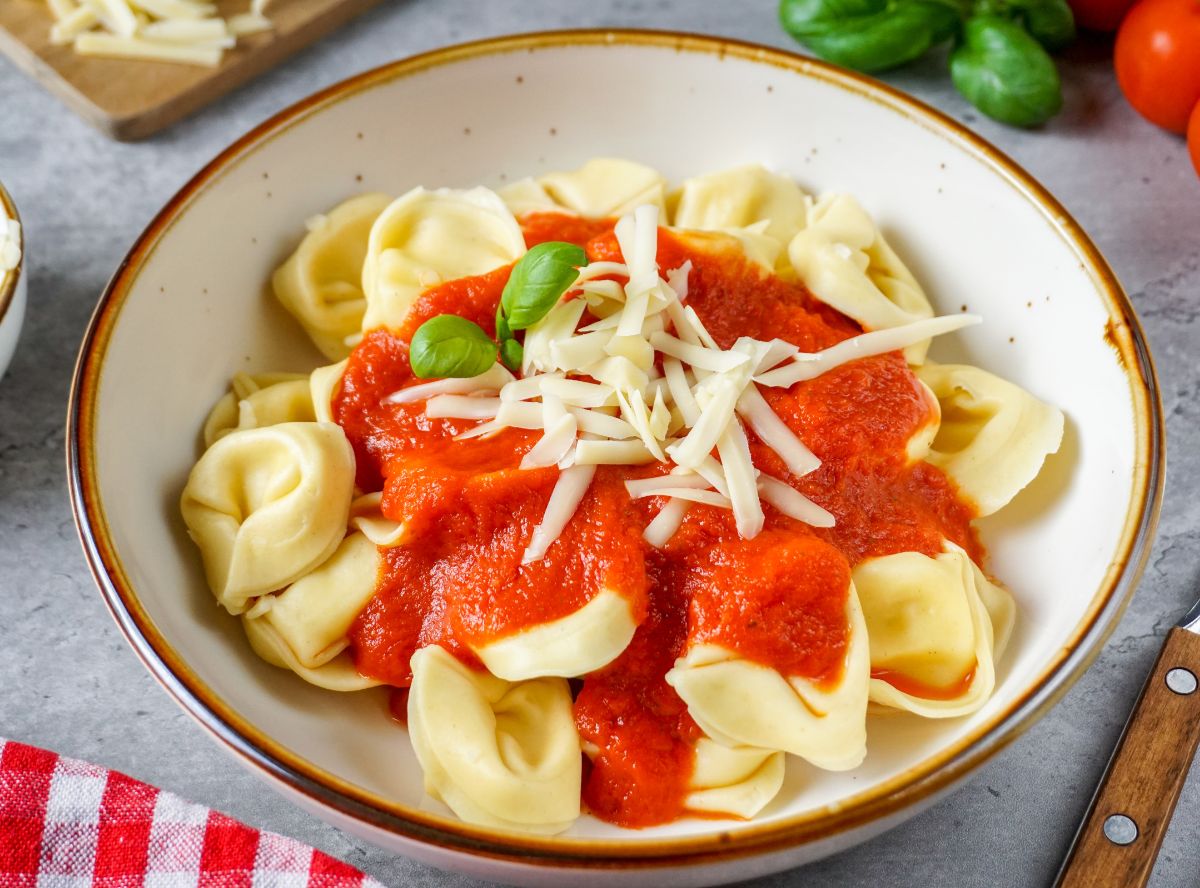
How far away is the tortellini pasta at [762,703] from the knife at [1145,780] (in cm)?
63

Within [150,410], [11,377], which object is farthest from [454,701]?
[11,377]

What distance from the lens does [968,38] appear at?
4.79 m

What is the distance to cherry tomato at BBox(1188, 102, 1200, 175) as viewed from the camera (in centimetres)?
443

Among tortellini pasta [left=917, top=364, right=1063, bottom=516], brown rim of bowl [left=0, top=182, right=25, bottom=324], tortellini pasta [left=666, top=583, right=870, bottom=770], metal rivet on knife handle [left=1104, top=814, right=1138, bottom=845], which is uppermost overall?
brown rim of bowl [left=0, top=182, right=25, bottom=324]

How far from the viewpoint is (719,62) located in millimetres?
4156

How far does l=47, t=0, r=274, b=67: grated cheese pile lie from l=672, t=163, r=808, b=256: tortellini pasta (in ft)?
7.14

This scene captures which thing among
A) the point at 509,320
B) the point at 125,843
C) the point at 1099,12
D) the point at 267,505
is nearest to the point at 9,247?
the point at 267,505

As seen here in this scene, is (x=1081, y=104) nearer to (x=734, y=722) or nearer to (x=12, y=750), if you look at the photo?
(x=734, y=722)

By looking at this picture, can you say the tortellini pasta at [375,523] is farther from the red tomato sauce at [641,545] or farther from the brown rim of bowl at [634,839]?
the brown rim of bowl at [634,839]

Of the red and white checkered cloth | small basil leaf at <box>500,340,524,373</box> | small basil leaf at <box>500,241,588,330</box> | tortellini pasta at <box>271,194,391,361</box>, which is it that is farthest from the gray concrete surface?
small basil leaf at <box>500,241,588,330</box>

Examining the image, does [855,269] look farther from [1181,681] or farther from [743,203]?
[1181,681]

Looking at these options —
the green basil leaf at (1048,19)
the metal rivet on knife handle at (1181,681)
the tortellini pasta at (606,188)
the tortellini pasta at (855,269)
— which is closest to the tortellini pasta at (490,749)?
the tortellini pasta at (855,269)

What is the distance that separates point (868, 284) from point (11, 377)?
2.83 metres

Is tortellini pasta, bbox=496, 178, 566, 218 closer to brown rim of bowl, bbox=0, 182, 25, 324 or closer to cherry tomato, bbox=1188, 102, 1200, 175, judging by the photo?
brown rim of bowl, bbox=0, 182, 25, 324
